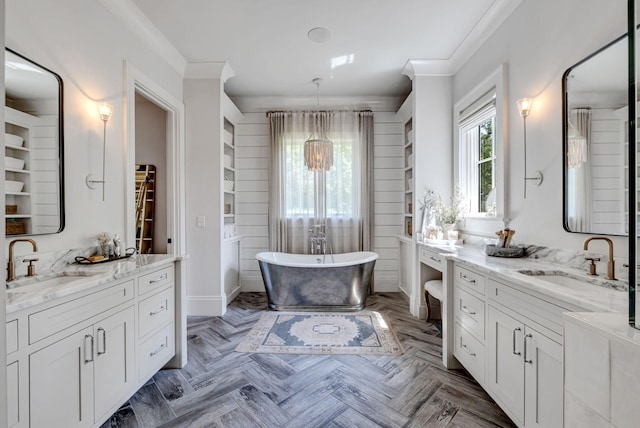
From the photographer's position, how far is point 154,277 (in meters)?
2.07

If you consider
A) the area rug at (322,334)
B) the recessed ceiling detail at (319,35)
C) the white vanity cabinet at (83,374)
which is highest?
the recessed ceiling detail at (319,35)

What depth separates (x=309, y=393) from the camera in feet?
6.70

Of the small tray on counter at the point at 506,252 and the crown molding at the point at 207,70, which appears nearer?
the small tray on counter at the point at 506,252

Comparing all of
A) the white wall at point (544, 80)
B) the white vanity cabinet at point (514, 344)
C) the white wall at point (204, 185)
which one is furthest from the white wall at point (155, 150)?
the white wall at point (544, 80)

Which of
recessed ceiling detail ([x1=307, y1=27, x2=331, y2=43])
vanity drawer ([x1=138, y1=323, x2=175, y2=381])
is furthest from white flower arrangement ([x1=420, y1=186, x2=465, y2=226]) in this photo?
vanity drawer ([x1=138, y1=323, x2=175, y2=381])

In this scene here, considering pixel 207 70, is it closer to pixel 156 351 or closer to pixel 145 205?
pixel 145 205

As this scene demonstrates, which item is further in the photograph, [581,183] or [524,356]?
[581,183]

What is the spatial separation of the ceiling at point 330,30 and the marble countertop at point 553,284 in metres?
2.05

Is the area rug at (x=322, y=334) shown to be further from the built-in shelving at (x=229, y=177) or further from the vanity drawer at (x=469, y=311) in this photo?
the built-in shelving at (x=229, y=177)

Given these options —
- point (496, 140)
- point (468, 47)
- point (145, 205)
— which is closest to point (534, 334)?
point (496, 140)

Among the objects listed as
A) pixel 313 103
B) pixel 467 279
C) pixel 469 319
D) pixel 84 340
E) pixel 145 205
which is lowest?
pixel 469 319

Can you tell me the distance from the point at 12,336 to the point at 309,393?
1.66m

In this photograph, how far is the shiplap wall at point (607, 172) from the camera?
1.44 metres

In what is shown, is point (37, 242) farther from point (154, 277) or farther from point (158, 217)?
point (158, 217)
